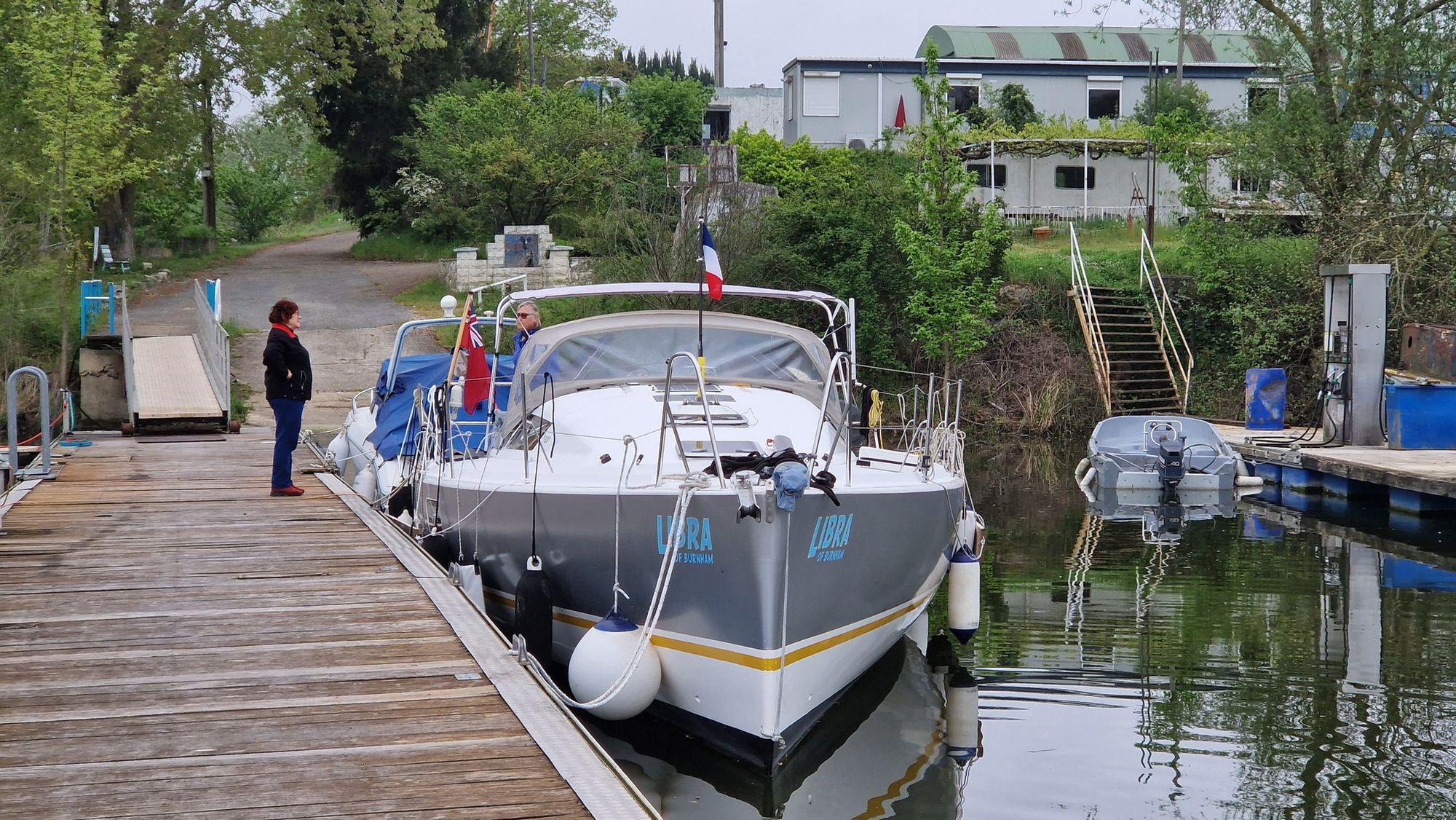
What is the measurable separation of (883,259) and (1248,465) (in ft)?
29.0

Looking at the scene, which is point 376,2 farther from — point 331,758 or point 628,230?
point 331,758

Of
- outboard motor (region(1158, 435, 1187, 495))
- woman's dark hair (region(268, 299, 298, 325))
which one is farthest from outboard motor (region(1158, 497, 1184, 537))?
woman's dark hair (region(268, 299, 298, 325))

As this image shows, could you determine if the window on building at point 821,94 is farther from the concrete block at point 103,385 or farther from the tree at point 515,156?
the concrete block at point 103,385

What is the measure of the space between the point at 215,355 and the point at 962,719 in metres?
14.0

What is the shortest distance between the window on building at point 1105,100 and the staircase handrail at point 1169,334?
51.4 ft

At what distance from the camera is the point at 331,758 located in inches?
191

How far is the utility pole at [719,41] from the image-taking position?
48969 mm

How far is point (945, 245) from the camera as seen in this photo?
25078mm

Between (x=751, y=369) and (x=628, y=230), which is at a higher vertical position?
(x=628, y=230)

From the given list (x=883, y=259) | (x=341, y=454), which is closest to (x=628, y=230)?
(x=883, y=259)

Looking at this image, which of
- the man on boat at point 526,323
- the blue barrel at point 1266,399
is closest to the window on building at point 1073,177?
the blue barrel at point 1266,399

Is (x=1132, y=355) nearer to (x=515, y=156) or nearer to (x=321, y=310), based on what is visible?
(x=515, y=156)

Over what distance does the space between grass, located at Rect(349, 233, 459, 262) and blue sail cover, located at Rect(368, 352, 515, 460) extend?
23.1 m

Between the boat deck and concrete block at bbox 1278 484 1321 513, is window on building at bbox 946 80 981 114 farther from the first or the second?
concrete block at bbox 1278 484 1321 513
